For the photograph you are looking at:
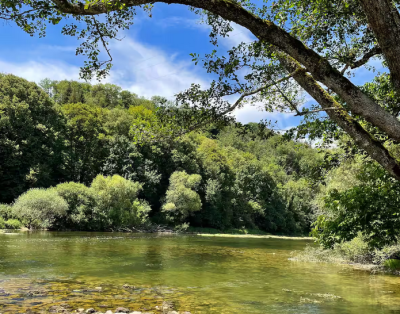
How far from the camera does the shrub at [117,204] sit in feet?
145

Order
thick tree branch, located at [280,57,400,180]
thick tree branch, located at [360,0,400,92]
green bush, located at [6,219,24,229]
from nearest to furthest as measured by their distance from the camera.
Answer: thick tree branch, located at [360,0,400,92], thick tree branch, located at [280,57,400,180], green bush, located at [6,219,24,229]

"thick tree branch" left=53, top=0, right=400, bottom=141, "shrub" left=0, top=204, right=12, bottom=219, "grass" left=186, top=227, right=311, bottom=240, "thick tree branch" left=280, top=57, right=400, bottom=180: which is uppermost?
"thick tree branch" left=53, top=0, right=400, bottom=141

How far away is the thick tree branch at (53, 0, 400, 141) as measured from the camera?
501cm

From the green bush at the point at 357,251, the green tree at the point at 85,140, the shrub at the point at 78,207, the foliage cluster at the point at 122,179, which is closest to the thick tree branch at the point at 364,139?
the green bush at the point at 357,251

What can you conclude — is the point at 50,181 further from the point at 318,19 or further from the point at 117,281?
the point at 318,19

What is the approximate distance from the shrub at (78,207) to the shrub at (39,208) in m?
1.69

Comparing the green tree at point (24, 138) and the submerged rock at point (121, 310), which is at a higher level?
the green tree at point (24, 138)

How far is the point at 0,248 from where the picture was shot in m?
19.6

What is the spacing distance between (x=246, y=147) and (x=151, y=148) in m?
61.8

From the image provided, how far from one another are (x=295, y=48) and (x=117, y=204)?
4353cm

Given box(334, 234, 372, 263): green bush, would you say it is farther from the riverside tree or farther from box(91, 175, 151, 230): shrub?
box(91, 175, 151, 230): shrub

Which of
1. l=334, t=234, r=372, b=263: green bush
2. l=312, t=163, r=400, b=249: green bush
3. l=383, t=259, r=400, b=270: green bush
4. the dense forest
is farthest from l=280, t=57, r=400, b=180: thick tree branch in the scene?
the dense forest

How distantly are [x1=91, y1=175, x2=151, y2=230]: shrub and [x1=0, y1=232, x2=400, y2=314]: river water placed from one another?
26204 millimetres

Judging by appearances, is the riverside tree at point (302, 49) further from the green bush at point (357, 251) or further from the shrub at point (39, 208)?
the shrub at point (39, 208)
